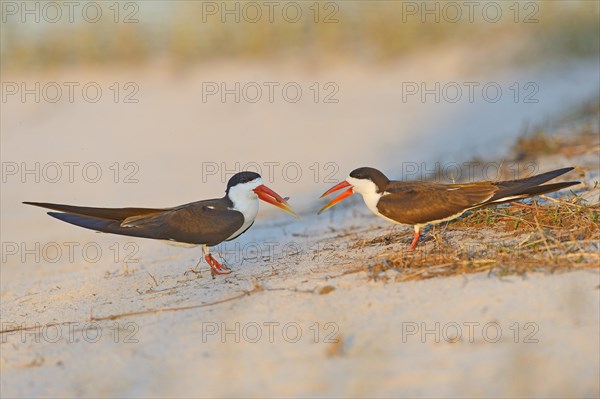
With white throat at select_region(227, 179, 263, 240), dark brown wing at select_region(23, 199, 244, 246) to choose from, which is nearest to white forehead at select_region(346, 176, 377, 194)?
white throat at select_region(227, 179, 263, 240)

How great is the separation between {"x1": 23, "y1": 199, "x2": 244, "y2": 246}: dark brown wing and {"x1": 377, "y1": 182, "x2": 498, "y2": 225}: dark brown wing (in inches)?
40.5

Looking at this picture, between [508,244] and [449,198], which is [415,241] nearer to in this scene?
[449,198]

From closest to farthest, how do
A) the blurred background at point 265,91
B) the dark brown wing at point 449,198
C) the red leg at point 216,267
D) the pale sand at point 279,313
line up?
the pale sand at point 279,313
the dark brown wing at point 449,198
the red leg at point 216,267
the blurred background at point 265,91

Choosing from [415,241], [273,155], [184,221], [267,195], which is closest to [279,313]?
[415,241]

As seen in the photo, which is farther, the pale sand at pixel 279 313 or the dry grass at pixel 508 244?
the dry grass at pixel 508 244

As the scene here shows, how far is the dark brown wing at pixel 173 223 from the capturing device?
5.54 m

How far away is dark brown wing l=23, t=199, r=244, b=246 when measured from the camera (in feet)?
18.2

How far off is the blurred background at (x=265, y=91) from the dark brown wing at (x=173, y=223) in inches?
100

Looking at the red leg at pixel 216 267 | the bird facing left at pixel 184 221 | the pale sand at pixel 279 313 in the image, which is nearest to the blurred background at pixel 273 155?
the pale sand at pixel 279 313

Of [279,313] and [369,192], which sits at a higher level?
[369,192]

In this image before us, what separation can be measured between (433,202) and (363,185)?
50cm

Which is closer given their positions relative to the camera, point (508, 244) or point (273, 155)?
point (508, 244)

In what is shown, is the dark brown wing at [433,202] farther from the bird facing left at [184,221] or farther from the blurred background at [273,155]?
the bird facing left at [184,221]

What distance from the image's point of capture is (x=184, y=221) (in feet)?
18.2
